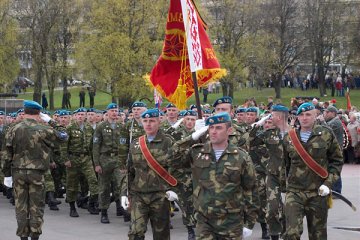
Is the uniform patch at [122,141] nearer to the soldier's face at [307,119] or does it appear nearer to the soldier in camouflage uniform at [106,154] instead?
the soldier in camouflage uniform at [106,154]

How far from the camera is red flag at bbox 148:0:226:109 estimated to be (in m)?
11.6

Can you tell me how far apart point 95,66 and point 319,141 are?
36.6 metres

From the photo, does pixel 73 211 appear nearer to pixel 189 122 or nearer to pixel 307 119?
pixel 189 122

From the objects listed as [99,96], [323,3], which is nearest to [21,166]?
[323,3]

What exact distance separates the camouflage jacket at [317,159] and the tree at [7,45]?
41.4m

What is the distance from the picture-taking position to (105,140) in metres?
14.6

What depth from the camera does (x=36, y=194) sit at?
38.2ft

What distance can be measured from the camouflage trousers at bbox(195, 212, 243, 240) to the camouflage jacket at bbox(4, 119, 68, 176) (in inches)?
156

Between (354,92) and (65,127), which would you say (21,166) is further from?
(354,92)

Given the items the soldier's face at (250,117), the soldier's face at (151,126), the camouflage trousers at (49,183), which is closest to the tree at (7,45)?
the camouflage trousers at (49,183)

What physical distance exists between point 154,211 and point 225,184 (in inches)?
75.9

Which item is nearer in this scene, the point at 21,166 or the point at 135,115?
the point at 21,166

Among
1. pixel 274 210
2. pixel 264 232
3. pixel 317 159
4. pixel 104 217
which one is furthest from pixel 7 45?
pixel 317 159

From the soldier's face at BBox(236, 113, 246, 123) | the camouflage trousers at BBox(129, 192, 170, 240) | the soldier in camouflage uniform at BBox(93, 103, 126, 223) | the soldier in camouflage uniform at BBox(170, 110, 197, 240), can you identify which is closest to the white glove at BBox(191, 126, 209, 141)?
the camouflage trousers at BBox(129, 192, 170, 240)
